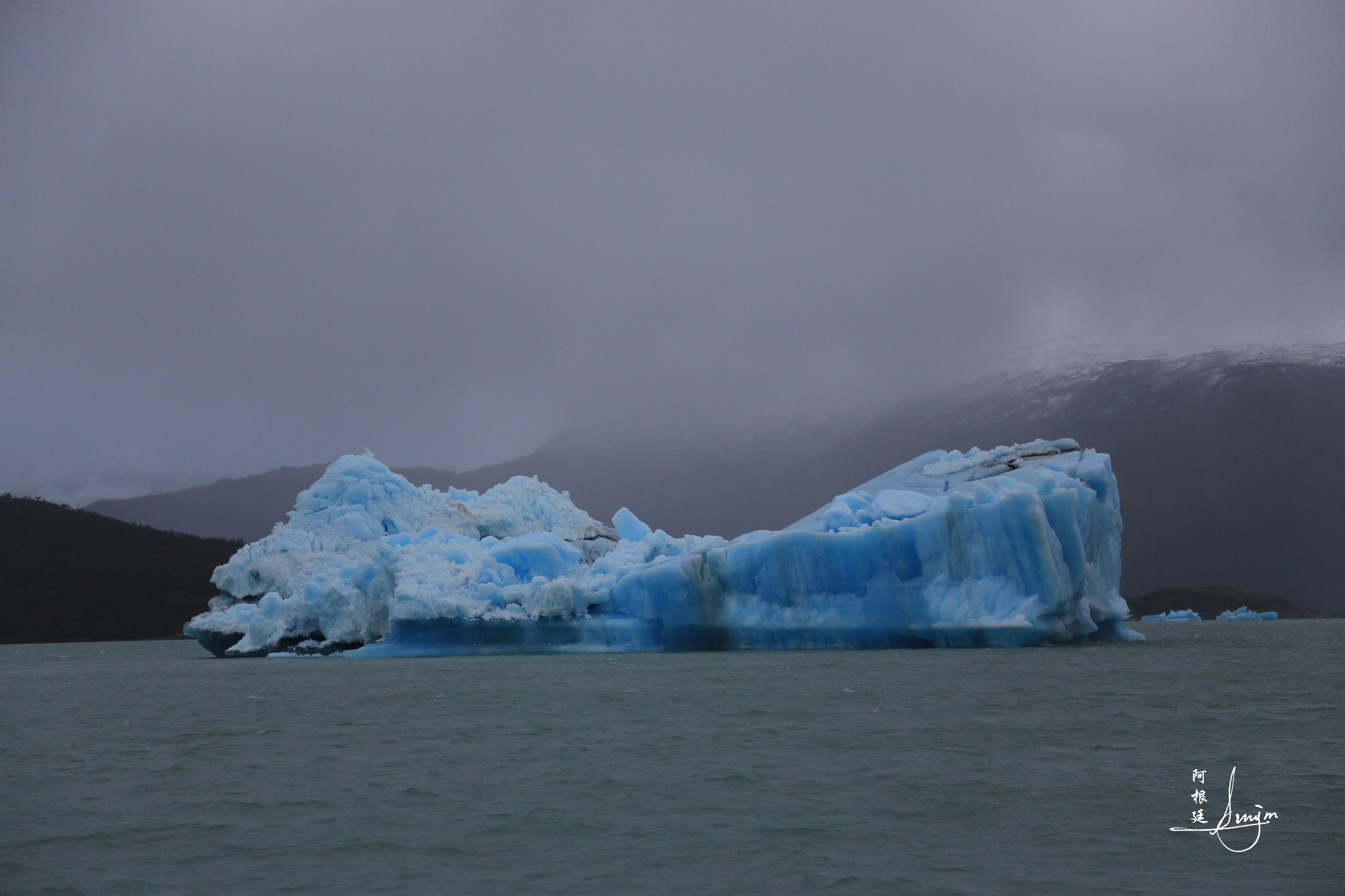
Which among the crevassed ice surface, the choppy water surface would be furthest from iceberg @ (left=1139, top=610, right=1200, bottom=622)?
the choppy water surface

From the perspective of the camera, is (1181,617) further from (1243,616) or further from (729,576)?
(729,576)


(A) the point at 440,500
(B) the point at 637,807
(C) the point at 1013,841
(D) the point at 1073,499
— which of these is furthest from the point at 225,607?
(C) the point at 1013,841

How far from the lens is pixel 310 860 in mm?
6742

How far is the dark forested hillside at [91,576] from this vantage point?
6262 cm

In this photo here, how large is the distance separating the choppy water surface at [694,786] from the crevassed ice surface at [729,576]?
4236 millimetres

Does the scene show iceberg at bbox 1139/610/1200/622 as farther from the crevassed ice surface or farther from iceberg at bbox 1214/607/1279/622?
the crevassed ice surface

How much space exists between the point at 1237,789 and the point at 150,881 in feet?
24.0

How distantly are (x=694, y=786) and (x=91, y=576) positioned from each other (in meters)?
70.1

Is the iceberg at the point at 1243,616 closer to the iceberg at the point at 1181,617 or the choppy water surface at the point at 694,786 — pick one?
the iceberg at the point at 1181,617

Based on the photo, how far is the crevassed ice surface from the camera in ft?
67.6

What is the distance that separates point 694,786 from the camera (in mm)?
8625

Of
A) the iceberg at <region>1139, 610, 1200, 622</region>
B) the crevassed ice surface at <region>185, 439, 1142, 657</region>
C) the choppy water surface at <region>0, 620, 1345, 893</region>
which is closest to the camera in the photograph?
the choppy water surface at <region>0, 620, 1345, 893</region>

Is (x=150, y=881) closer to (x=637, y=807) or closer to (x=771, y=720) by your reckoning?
(x=637, y=807)

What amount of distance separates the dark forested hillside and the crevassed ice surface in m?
39.9
